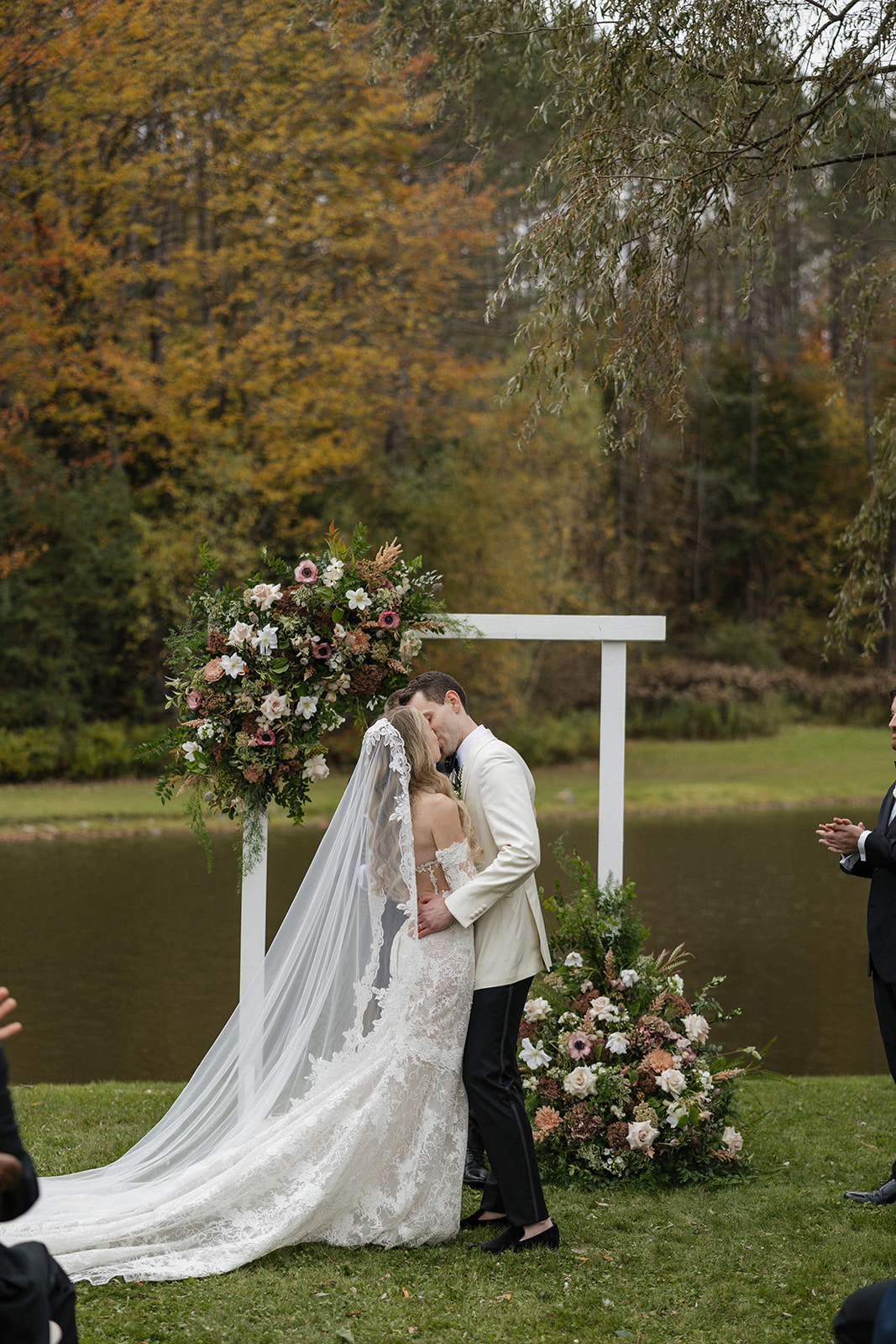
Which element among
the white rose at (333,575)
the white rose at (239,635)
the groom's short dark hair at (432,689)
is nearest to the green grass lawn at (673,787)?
the white rose at (239,635)

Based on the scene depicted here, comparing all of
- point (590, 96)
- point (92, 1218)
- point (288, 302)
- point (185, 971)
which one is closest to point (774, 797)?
point (288, 302)

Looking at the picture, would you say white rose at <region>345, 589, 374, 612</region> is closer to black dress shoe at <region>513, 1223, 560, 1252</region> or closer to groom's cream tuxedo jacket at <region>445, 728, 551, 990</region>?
groom's cream tuxedo jacket at <region>445, 728, 551, 990</region>

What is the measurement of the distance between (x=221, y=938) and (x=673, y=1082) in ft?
20.2

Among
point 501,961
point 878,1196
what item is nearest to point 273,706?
point 501,961

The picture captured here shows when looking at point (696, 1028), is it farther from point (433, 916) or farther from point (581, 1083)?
point (433, 916)

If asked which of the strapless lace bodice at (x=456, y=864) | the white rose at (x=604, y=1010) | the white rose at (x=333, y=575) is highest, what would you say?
the white rose at (x=333, y=575)

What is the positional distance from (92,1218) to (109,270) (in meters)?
15.8

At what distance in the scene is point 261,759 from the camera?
466cm

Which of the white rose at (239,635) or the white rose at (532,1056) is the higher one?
the white rose at (239,635)

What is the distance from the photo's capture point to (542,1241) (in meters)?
3.92

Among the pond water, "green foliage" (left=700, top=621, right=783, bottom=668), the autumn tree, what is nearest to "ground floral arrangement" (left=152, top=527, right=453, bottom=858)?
the pond water

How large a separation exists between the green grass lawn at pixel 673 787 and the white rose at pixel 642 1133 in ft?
35.4

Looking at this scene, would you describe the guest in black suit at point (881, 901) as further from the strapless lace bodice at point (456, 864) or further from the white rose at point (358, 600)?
the white rose at point (358, 600)

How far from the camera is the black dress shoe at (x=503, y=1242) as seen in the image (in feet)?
12.7
